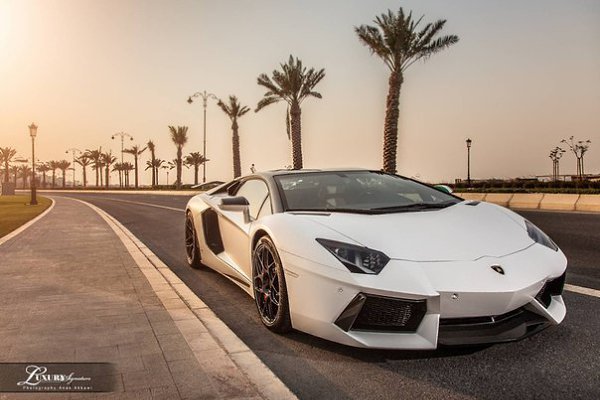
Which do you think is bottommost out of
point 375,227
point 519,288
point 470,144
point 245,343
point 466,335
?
point 245,343

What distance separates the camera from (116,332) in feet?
13.3

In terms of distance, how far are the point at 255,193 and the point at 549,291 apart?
Result: 2735mm

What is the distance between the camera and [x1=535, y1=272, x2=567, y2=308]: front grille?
3344 millimetres

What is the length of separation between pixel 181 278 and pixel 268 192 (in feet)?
7.43

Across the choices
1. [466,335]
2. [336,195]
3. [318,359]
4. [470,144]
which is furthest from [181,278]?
[470,144]

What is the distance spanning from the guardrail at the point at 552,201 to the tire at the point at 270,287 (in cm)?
1626

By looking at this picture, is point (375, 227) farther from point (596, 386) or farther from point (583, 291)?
point (583, 291)

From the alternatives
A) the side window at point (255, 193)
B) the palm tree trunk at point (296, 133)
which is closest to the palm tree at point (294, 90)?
the palm tree trunk at point (296, 133)

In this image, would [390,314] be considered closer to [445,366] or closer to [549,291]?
[445,366]

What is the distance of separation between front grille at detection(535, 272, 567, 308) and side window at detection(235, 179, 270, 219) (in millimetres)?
2401

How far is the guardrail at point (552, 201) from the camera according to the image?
1762 centimetres

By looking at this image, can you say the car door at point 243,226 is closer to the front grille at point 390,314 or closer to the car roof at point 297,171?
the car roof at point 297,171

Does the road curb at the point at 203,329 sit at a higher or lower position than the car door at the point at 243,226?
lower

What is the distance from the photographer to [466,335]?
3074mm
